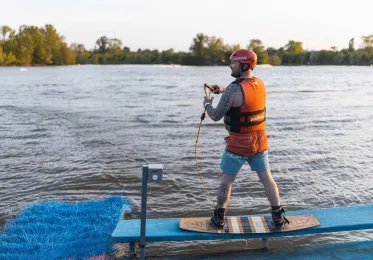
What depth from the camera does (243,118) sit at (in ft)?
16.4

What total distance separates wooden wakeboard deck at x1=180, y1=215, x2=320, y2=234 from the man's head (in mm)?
1930

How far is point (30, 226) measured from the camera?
6730 mm

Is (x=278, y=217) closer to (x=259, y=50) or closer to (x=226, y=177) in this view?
(x=226, y=177)

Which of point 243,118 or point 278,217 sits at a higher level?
point 243,118

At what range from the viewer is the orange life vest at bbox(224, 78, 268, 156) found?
4949mm

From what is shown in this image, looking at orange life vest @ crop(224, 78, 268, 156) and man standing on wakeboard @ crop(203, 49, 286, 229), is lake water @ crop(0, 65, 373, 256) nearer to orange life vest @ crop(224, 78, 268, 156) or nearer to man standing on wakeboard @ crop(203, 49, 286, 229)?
man standing on wakeboard @ crop(203, 49, 286, 229)

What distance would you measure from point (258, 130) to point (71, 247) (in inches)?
121

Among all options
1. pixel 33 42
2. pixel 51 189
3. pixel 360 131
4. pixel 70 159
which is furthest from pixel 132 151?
pixel 33 42

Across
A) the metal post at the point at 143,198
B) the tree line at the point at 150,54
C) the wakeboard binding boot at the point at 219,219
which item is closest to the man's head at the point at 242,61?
the metal post at the point at 143,198

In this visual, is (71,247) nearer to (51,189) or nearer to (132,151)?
(51,189)

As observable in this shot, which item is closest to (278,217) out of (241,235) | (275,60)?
(241,235)

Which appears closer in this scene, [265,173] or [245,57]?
[245,57]

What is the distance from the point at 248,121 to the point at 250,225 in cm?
140

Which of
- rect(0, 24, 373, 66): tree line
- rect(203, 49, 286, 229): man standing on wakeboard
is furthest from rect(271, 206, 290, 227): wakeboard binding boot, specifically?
rect(0, 24, 373, 66): tree line
